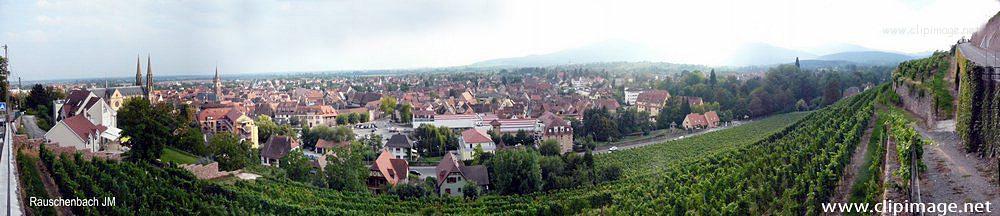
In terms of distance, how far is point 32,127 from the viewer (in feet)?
52.5

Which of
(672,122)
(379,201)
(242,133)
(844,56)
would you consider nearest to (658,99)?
(672,122)

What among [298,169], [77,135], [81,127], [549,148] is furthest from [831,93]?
[77,135]

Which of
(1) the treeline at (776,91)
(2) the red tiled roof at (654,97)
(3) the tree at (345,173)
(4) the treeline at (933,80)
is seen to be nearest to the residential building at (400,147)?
(3) the tree at (345,173)

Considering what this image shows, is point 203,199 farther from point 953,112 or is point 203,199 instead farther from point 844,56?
point 844,56

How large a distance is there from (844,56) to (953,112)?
258 ft

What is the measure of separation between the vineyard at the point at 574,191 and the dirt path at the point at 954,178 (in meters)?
0.90

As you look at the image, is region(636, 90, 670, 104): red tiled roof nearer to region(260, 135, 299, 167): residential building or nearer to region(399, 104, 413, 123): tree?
region(399, 104, 413, 123): tree

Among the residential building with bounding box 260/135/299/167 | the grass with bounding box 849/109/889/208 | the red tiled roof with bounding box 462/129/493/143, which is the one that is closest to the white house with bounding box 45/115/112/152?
the residential building with bounding box 260/135/299/167

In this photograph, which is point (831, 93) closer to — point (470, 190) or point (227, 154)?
point (470, 190)

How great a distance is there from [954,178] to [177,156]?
46.3 feet

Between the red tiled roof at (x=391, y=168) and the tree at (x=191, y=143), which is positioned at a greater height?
the tree at (x=191, y=143)

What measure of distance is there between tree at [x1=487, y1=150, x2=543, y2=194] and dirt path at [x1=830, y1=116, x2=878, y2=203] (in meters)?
7.73

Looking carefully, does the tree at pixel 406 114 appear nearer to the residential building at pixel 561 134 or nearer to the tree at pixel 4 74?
the residential building at pixel 561 134

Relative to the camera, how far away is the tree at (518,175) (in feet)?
58.2
